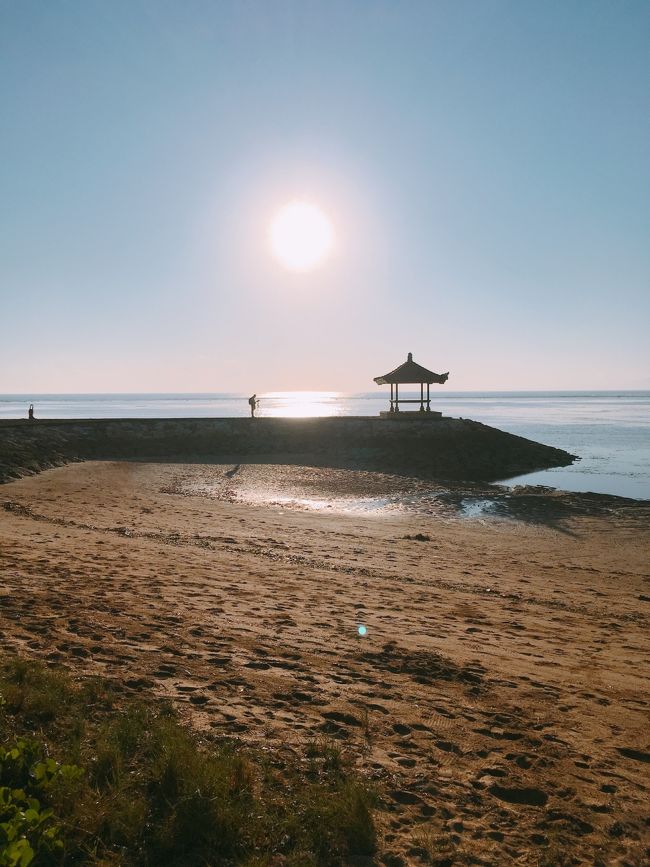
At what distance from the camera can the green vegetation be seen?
3191mm

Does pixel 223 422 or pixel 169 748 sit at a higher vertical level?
pixel 223 422

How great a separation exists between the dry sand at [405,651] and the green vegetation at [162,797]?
331mm

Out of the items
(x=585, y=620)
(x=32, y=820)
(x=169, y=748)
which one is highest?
(x=32, y=820)

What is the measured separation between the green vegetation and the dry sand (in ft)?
1.09

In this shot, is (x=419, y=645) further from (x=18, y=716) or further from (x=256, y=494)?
(x=256, y=494)

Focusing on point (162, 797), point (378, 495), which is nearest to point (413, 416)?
point (378, 495)

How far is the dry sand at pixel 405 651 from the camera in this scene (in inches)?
153

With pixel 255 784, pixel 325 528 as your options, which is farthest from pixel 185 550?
pixel 255 784

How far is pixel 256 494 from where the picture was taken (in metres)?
21.1

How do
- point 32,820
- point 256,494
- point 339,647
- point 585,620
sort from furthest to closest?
point 256,494
point 585,620
point 339,647
point 32,820

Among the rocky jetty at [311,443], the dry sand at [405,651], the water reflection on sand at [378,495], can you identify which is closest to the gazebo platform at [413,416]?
the rocky jetty at [311,443]

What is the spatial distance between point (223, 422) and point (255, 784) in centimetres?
3304

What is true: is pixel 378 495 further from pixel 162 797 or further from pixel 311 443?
pixel 162 797

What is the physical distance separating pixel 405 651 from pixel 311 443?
27881mm
